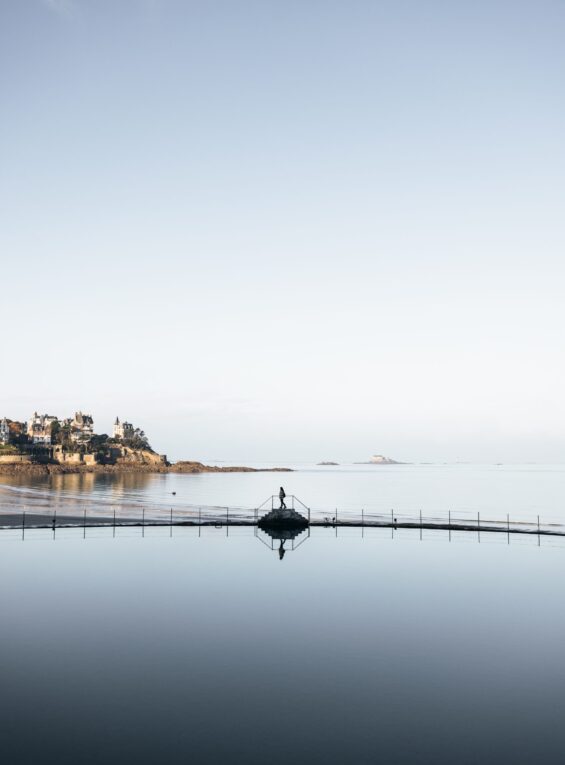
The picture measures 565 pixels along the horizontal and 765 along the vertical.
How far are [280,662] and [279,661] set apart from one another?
0.49 ft

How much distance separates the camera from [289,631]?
98.0 feet

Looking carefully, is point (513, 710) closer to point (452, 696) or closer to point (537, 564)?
point (452, 696)

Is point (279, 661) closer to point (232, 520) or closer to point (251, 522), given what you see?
point (251, 522)

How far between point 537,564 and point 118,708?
131 ft

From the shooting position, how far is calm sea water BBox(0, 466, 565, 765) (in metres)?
17.6

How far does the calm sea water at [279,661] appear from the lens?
17641mm

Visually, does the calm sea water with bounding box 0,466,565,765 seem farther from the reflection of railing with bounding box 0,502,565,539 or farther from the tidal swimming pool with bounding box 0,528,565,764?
the reflection of railing with bounding box 0,502,565,539

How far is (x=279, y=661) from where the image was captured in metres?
25.1

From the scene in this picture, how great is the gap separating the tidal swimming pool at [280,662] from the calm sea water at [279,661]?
88 mm

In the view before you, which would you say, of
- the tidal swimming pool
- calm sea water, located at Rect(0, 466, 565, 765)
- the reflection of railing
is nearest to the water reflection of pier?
the reflection of railing

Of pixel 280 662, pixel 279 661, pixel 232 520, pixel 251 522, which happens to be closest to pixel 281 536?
pixel 251 522

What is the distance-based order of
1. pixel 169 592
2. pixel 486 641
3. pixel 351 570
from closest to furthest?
pixel 486 641 < pixel 169 592 < pixel 351 570

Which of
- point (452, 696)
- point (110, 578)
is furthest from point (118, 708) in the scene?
point (110, 578)

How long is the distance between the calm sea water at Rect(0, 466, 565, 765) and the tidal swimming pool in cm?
9
